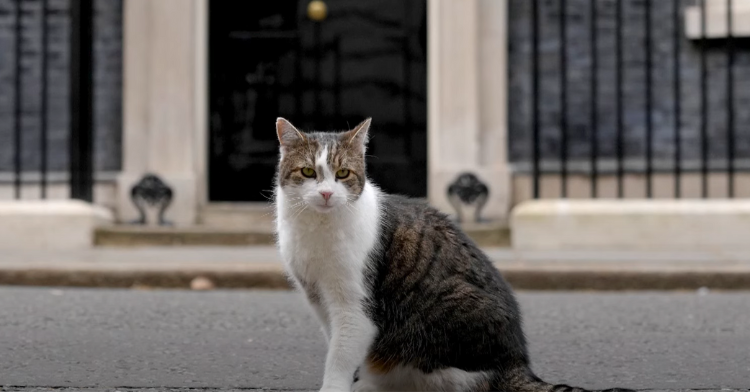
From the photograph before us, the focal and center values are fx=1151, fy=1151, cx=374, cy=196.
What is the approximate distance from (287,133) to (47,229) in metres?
4.88

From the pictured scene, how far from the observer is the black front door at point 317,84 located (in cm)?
882

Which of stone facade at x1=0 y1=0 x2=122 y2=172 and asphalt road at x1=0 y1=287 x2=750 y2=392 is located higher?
stone facade at x1=0 y1=0 x2=122 y2=172

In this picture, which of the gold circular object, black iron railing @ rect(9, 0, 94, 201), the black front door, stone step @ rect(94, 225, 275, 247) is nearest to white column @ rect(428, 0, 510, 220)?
the black front door

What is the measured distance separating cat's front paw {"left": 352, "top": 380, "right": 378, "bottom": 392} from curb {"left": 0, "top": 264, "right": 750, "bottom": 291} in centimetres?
321

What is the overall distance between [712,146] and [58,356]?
573cm

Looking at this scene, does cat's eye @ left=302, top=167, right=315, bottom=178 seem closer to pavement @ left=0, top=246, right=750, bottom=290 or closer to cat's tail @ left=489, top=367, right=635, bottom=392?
cat's tail @ left=489, top=367, right=635, bottom=392

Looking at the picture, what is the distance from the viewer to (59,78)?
8.81 metres

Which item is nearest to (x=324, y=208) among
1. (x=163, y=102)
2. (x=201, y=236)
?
(x=201, y=236)

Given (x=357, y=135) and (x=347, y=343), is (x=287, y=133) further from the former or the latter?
(x=347, y=343)

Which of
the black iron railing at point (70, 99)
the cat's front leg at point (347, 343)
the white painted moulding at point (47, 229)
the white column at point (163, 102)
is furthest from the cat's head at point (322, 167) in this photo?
the black iron railing at point (70, 99)

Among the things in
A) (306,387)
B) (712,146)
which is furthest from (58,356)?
(712,146)

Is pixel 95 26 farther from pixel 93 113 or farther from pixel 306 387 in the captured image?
pixel 306 387

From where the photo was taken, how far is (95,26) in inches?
348

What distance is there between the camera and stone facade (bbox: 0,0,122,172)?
8805mm
